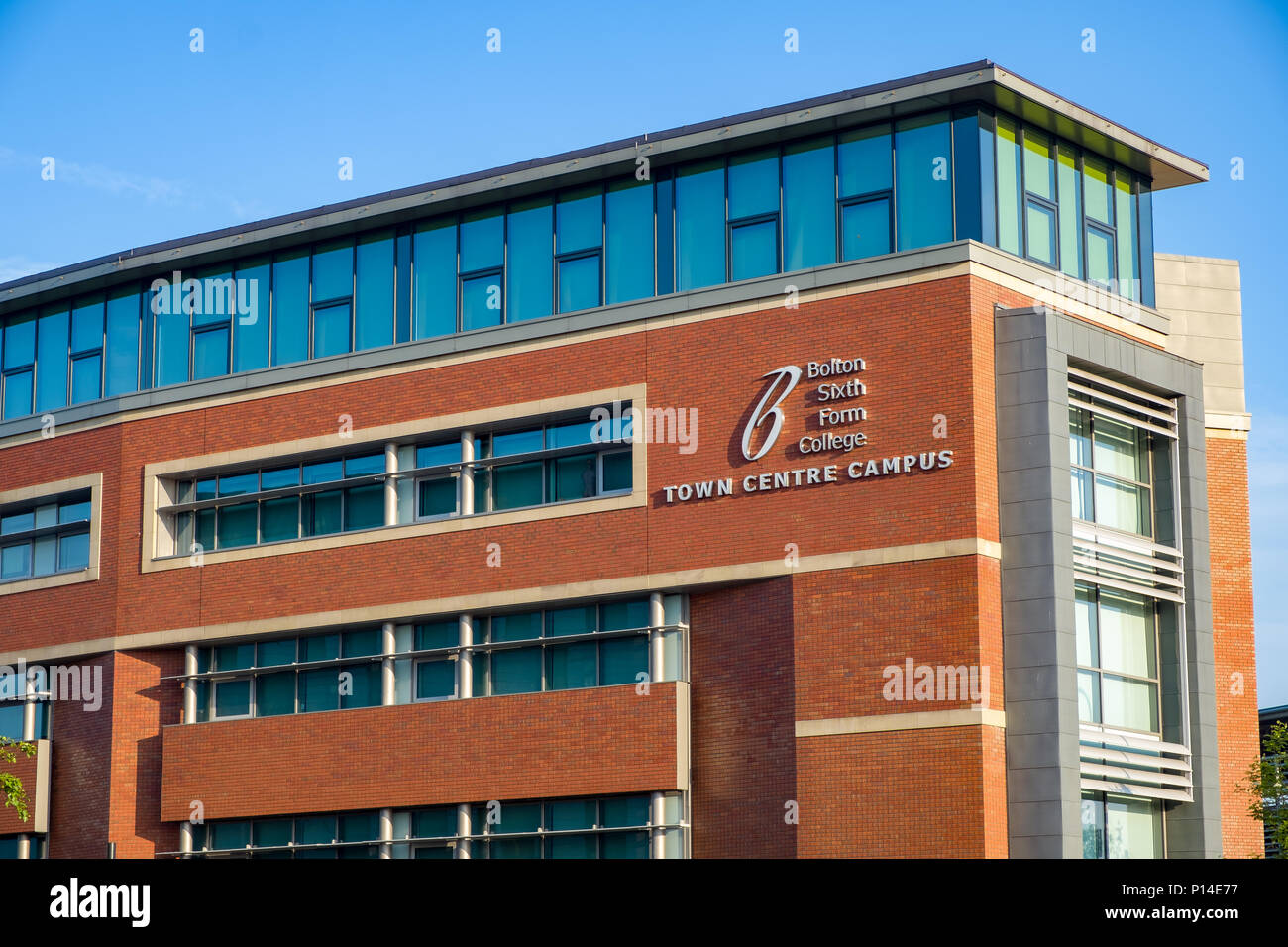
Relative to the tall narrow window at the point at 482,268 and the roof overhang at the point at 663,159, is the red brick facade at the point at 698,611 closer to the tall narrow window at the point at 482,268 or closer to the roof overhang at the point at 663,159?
the tall narrow window at the point at 482,268

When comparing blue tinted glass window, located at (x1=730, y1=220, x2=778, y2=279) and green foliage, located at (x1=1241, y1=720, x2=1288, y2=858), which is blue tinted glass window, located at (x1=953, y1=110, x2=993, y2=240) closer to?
blue tinted glass window, located at (x1=730, y1=220, x2=778, y2=279)

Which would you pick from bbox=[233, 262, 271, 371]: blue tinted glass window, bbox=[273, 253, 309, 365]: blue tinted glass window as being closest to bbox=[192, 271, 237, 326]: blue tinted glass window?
bbox=[233, 262, 271, 371]: blue tinted glass window

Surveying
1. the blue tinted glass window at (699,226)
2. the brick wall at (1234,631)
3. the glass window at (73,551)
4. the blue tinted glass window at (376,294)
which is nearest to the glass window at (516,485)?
the blue tinted glass window at (376,294)

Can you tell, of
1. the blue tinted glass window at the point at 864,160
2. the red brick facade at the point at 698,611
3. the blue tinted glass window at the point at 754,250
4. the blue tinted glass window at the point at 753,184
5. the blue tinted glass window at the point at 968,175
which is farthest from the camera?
the blue tinted glass window at the point at 753,184

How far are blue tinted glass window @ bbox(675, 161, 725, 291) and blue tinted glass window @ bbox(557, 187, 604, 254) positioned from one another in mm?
1737

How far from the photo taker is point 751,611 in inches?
1284

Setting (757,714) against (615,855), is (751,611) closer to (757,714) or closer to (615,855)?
(757,714)

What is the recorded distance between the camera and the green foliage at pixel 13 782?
118 feet

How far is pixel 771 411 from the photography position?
3281cm

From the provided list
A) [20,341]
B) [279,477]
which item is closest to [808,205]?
[279,477]

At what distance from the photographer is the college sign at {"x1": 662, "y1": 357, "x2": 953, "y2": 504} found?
31.6m

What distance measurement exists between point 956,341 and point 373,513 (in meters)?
12.9

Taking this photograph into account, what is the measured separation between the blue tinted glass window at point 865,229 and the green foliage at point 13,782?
19.5 meters

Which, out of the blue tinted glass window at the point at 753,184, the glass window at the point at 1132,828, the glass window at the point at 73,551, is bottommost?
the glass window at the point at 1132,828
